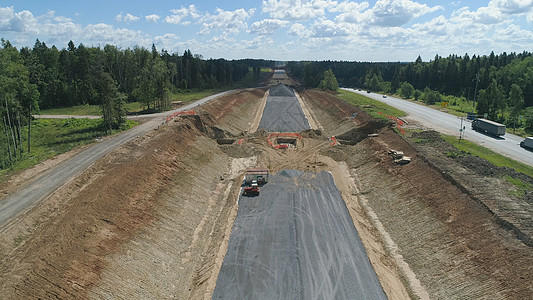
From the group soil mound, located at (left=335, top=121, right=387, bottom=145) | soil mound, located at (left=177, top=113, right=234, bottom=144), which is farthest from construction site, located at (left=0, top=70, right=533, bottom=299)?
soil mound, located at (left=335, top=121, right=387, bottom=145)

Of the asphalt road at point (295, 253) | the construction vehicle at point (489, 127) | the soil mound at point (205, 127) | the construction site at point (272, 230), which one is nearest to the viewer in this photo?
the construction site at point (272, 230)

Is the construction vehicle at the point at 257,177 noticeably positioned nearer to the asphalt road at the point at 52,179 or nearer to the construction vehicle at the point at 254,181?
the construction vehicle at the point at 254,181

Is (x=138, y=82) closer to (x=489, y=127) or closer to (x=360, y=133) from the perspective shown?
(x=360, y=133)

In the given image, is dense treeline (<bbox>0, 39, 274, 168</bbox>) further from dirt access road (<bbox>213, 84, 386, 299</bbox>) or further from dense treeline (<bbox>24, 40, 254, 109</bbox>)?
dirt access road (<bbox>213, 84, 386, 299</bbox>)

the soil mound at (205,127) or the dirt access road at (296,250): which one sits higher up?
the soil mound at (205,127)

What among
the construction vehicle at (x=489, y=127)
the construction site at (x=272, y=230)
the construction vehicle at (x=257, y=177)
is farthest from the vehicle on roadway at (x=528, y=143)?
the construction vehicle at (x=257, y=177)

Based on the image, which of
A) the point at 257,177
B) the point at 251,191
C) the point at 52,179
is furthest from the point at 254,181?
the point at 52,179

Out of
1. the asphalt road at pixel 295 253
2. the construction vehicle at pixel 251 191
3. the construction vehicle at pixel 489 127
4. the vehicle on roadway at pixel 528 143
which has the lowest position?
the asphalt road at pixel 295 253
